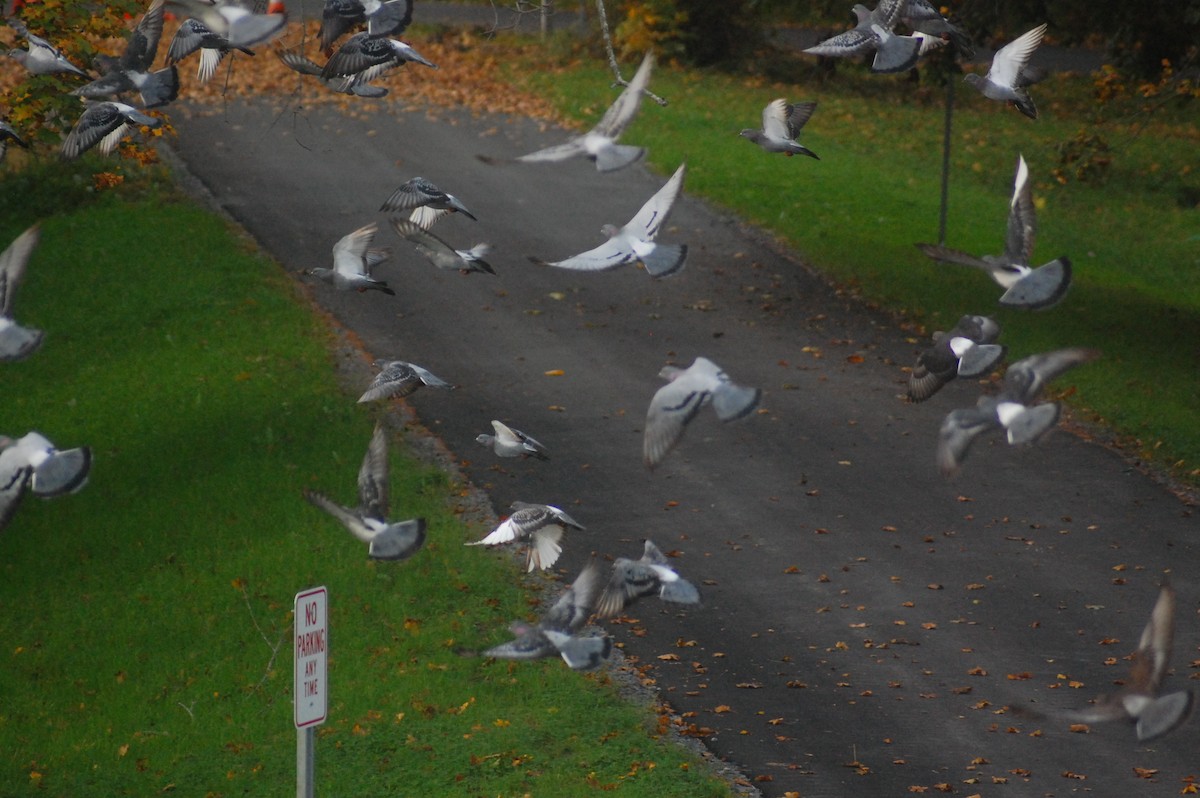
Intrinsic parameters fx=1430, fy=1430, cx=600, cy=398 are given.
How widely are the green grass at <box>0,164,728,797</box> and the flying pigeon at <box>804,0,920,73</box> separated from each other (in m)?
3.74

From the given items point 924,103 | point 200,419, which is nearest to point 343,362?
point 200,419

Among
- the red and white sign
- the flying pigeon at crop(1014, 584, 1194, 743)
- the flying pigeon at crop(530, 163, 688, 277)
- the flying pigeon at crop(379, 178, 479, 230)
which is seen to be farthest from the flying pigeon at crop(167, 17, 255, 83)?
the flying pigeon at crop(1014, 584, 1194, 743)

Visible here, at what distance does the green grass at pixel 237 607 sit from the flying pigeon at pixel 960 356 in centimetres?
258

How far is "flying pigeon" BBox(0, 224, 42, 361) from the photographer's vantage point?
17.4ft

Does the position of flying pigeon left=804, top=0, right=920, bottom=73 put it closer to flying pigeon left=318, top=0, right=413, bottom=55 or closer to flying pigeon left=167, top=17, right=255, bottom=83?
flying pigeon left=318, top=0, right=413, bottom=55

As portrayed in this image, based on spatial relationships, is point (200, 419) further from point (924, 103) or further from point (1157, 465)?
point (924, 103)

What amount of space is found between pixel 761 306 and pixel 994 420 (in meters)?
9.97

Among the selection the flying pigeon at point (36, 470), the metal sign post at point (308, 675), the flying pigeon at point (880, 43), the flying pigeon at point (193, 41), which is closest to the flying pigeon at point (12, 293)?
the flying pigeon at point (36, 470)

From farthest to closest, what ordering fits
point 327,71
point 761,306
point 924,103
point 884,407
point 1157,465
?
point 924,103 < point 761,306 < point 884,407 < point 1157,465 < point 327,71

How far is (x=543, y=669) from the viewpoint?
8.62 meters

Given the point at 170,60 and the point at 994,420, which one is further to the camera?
the point at 170,60

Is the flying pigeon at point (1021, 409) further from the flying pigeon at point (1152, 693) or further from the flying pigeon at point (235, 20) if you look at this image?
the flying pigeon at point (235, 20)

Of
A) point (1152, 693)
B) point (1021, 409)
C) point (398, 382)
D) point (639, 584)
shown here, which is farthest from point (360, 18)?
point (1152, 693)

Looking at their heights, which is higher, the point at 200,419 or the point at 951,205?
the point at 200,419
